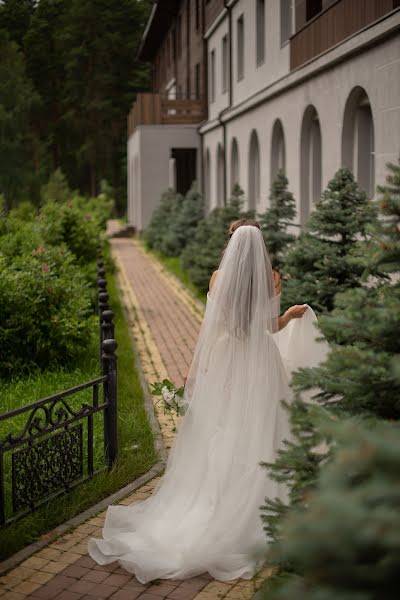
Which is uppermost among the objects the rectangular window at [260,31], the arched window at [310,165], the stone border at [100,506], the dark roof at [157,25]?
the dark roof at [157,25]

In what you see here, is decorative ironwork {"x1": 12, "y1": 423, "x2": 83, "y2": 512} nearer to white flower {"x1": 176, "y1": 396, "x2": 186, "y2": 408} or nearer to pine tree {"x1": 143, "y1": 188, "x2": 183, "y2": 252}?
white flower {"x1": 176, "y1": 396, "x2": 186, "y2": 408}

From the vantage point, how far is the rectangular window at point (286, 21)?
1662 cm

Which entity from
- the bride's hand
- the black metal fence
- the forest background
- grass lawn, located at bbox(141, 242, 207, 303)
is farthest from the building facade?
the forest background

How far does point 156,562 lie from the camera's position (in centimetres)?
441

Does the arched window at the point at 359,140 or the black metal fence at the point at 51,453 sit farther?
the arched window at the point at 359,140

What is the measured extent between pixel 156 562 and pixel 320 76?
10.9 m

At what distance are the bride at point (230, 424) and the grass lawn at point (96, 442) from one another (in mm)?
478

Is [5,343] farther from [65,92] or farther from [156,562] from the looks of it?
[65,92]

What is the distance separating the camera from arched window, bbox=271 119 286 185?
17.8 m

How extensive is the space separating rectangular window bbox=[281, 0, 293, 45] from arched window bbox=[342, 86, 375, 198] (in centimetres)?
461

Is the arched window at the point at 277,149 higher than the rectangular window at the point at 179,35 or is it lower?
lower

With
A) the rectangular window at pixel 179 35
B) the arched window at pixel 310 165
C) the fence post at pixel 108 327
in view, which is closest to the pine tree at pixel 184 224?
the arched window at pixel 310 165

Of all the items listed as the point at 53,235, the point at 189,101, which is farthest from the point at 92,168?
the point at 53,235

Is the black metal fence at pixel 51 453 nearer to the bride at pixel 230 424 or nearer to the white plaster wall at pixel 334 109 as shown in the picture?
the bride at pixel 230 424
